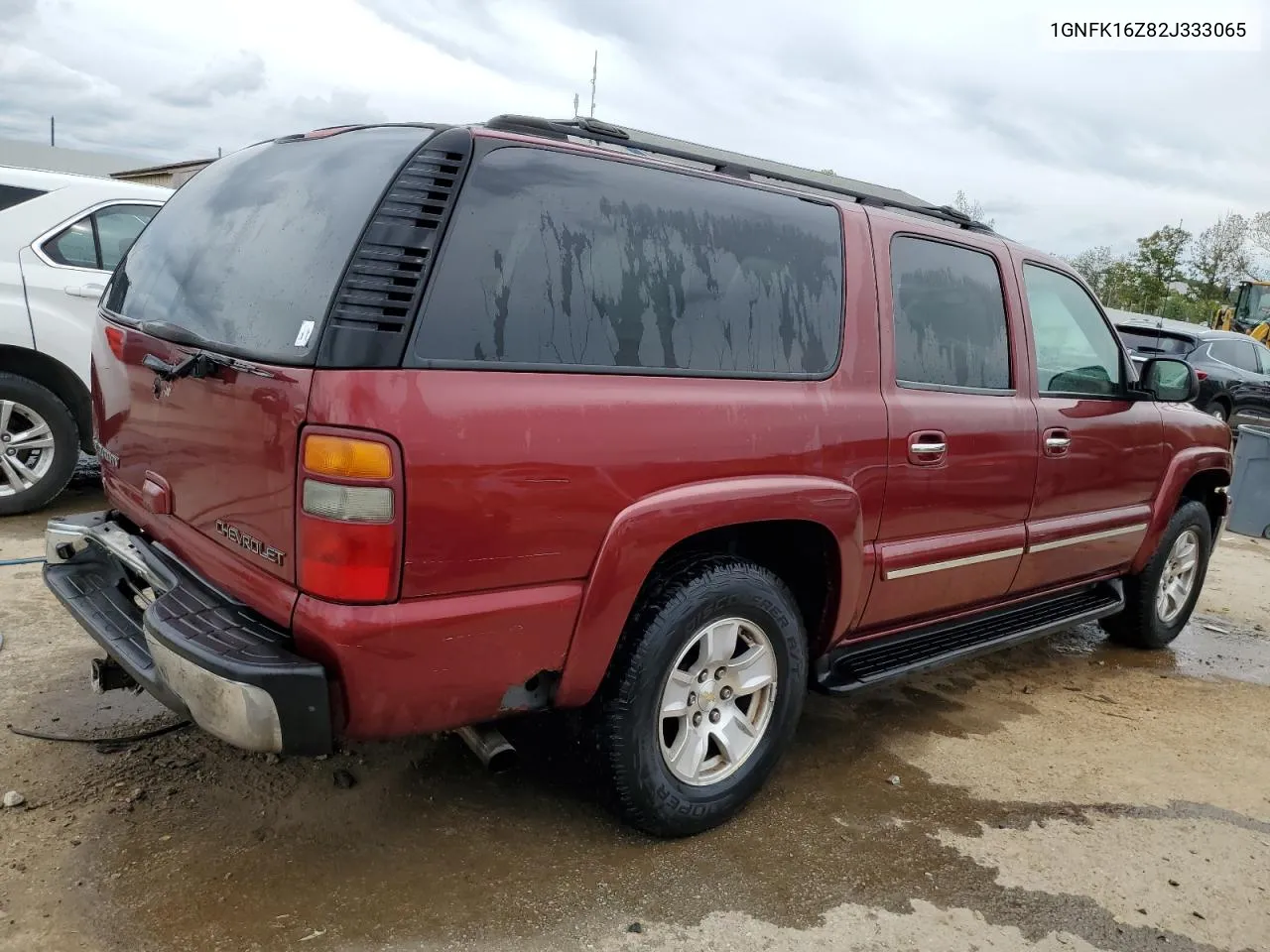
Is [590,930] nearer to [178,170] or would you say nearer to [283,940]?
[283,940]

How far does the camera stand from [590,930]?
235 centimetres

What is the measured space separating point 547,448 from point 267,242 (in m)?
0.90

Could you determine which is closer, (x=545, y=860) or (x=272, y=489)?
(x=272, y=489)

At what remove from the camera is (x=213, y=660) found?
2.03 metres

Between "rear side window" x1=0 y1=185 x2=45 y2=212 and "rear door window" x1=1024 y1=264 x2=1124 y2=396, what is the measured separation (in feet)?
16.8

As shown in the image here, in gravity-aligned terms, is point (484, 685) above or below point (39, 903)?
above

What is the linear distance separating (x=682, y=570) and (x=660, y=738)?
0.46m

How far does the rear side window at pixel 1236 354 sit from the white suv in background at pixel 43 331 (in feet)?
47.8

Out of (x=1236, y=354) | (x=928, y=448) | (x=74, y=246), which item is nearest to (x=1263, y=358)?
(x=1236, y=354)

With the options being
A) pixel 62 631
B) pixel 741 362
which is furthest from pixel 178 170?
pixel 741 362

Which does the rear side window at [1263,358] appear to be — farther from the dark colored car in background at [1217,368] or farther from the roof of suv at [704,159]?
the roof of suv at [704,159]

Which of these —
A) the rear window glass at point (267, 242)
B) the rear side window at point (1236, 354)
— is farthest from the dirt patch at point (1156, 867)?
the rear side window at point (1236, 354)

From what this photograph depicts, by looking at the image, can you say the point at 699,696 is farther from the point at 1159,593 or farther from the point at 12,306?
the point at 12,306

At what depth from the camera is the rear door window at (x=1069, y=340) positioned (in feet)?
12.4
